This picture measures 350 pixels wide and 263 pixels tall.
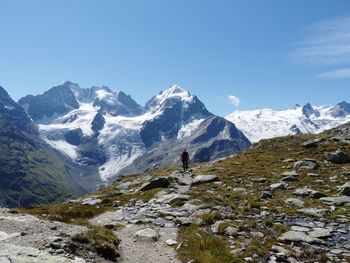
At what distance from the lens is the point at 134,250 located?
74.0 ft

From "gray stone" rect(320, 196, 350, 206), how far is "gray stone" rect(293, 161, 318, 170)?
45.9ft

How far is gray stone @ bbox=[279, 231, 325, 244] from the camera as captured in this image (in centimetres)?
2353

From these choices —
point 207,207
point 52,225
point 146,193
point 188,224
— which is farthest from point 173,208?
point 52,225

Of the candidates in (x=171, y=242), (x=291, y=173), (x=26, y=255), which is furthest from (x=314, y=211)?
(x=26, y=255)

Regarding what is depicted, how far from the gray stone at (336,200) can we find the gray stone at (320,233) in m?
7.65

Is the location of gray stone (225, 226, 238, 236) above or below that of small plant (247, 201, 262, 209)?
below

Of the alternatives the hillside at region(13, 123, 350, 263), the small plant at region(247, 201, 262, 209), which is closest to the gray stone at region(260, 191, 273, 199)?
the hillside at region(13, 123, 350, 263)

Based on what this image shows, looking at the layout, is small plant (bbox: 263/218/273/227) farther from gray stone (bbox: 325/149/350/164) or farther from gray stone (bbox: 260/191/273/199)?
gray stone (bbox: 325/149/350/164)

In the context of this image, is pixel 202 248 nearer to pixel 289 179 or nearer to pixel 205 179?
pixel 289 179

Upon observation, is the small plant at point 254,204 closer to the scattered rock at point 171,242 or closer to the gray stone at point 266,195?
the gray stone at point 266,195

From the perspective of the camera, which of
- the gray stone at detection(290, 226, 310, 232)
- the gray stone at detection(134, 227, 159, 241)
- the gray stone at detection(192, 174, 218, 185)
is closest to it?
the gray stone at detection(134, 227, 159, 241)

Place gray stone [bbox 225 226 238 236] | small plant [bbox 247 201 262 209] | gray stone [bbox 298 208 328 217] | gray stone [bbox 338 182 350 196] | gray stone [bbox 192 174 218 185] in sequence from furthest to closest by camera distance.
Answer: gray stone [bbox 192 174 218 185], gray stone [bbox 338 182 350 196], small plant [bbox 247 201 262 209], gray stone [bbox 298 208 328 217], gray stone [bbox 225 226 238 236]

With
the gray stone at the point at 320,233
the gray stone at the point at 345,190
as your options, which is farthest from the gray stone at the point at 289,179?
the gray stone at the point at 320,233

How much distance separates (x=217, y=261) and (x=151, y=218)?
1065cm
